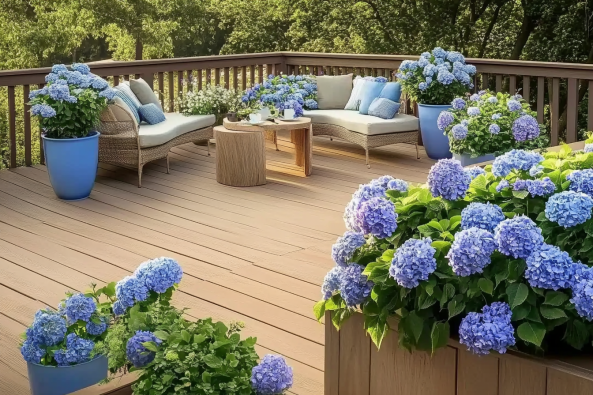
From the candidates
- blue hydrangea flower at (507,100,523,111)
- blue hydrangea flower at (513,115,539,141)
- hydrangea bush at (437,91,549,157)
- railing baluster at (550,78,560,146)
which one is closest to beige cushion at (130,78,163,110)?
hydrangea bush at (437,91,549,157)

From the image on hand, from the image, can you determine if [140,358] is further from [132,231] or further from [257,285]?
[132,231]

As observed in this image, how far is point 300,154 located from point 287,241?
7.04 feet

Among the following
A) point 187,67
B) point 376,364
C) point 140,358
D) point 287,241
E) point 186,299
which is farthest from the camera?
point 187,67

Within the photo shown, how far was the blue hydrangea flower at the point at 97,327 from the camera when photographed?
8.83ft

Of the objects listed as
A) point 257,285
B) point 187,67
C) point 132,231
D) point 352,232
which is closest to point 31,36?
point 187,67

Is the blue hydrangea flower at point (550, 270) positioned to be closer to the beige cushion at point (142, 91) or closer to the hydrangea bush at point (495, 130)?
the hydrangea bush at point (495, 130)

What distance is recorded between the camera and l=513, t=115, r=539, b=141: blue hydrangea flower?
599 centimetres

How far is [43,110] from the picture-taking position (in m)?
6.26

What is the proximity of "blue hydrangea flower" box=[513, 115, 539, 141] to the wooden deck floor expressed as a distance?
1.36 meters

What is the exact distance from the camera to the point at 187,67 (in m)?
8.84

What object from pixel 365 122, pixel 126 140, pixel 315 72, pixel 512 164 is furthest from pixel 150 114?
pixel 512 164

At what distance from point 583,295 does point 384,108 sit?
5.85 meters

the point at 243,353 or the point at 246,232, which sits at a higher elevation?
the point at 243,353

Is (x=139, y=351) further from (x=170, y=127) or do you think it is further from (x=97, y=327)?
(x=170, y=127)
